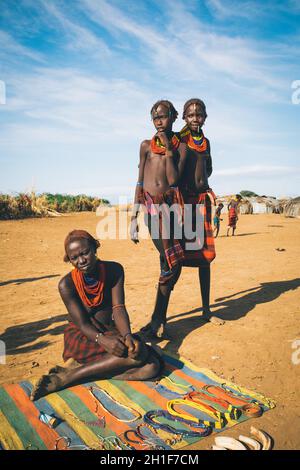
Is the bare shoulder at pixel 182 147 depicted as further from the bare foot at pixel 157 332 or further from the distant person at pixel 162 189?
the bare foot at pixel 157 332

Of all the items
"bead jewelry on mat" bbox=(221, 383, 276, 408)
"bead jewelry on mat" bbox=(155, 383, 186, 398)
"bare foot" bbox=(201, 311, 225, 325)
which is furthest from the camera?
"bare foot" bbox=(201, 311, 225, 325)

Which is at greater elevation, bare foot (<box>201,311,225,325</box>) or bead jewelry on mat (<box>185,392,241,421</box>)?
bare foot (<box>201,311,225,325</box>)

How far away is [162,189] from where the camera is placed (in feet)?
13.3

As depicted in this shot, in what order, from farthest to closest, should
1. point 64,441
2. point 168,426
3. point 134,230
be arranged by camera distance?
point 134,230, point 168,426, point 64,441

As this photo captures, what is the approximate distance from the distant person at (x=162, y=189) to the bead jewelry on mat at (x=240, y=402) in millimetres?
1169

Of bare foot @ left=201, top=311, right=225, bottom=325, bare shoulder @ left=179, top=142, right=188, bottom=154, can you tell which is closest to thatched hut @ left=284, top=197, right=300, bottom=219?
bare foot @ left=201, top=311, right=225, bottom=325

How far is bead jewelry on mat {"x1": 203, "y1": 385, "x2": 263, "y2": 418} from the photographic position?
258 centimetres

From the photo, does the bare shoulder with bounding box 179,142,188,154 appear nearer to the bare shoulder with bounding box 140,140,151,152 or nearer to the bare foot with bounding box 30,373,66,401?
the bare shoulder with bounding box 140,140,151,152

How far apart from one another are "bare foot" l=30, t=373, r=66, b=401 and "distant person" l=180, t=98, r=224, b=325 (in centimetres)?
205

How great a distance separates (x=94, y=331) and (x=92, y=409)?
0.63m

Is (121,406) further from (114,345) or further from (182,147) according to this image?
(182,147)

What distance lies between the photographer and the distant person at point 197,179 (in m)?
4.16

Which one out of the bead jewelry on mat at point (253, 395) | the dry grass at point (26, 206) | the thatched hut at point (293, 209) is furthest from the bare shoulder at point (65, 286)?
the thatched hut at point (293, 209)

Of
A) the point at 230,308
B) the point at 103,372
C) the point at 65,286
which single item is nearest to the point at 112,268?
the point at 65,286
